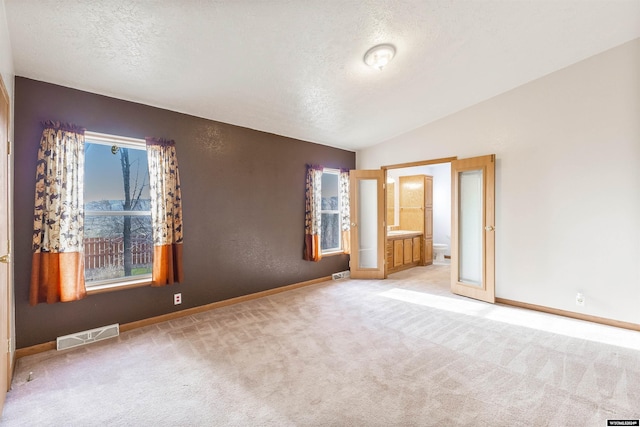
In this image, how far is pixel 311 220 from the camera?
489cm

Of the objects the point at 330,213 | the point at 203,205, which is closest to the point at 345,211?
the point at 330,213

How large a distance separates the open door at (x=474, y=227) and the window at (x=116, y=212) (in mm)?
4266

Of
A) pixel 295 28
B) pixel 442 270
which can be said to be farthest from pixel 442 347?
pixel 442 270

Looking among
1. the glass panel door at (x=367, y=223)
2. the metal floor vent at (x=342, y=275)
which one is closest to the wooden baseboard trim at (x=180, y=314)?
the metal floor vent at (x=342, y=275)

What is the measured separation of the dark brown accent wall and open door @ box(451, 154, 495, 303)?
2.15 meters

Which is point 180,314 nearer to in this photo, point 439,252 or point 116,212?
point 116,212

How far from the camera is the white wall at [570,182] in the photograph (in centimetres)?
312

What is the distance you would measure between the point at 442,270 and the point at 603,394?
4258 mm

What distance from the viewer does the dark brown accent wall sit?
2.65 m

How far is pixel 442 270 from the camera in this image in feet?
20.5

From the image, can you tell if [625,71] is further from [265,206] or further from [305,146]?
[265,206]

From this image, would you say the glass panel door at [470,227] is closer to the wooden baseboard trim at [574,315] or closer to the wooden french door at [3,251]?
the wooden baseboard trim at [574,315]

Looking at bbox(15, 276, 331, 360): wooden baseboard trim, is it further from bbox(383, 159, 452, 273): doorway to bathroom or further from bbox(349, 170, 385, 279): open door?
bbox(383, 159, 452, 273): doorway to bathroom

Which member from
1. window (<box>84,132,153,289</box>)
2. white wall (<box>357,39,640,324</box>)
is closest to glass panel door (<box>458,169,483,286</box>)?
white wall (<box>357,39,640,324</box>)
